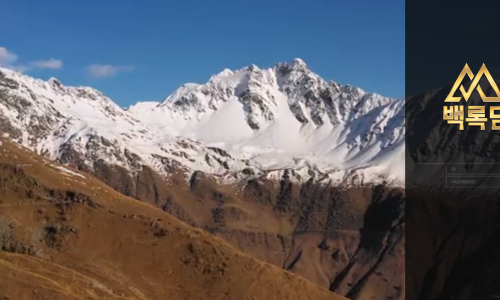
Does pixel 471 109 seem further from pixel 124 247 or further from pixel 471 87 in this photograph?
pixel 124 247

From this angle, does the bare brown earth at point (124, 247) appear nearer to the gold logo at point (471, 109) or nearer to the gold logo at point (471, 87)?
the gold logo at point (471, 109)

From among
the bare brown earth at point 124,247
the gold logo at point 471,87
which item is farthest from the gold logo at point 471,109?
the bare brown earth at point 124,247

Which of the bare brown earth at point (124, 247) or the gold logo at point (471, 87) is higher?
the gold logo at point (471, 87)

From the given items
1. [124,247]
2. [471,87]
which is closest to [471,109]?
[471,87]

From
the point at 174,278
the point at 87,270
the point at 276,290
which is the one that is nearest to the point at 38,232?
Answer: the point at 87,270

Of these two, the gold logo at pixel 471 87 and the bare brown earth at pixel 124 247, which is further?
the bare brown earth at pixel 124 247

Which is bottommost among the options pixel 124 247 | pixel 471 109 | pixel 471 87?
pixel 124 247

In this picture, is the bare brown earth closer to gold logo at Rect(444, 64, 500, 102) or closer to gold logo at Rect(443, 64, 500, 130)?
gold logo at Rect(443, 64, 500, 130)

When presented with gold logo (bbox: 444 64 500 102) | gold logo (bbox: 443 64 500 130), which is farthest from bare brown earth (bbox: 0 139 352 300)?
gold logo (bbox: 444 64 500 102)
